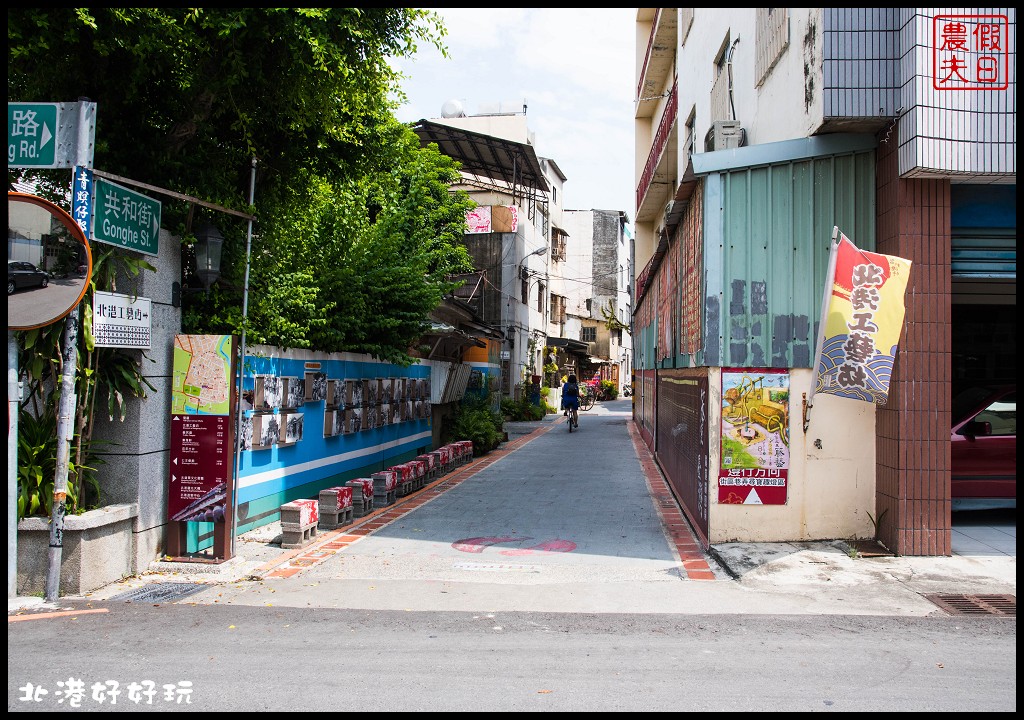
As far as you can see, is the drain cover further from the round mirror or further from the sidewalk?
the round mirror

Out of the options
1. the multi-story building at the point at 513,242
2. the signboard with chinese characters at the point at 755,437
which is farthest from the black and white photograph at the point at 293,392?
the multi-story building at the point at 513,242

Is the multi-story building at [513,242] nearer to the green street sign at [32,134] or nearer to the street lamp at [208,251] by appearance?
the street lamp at [208,251]

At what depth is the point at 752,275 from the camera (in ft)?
27.2

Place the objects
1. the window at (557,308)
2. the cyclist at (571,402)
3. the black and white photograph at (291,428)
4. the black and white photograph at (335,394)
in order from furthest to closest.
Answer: the window at (557,308) < the cyclist at (571,402) < the black and white photograph at (335,394) < the black and white photograph at (291,428)

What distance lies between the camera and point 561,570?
750 centimetres

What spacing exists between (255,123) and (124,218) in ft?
7.05

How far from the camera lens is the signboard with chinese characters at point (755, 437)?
8.16m

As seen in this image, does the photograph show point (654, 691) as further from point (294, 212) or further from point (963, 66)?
point (294, 212)

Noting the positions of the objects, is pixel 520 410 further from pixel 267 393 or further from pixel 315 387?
pixel 267 393

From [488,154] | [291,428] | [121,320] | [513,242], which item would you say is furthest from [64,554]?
[513,242]

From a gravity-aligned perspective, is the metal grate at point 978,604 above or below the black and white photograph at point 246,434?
below

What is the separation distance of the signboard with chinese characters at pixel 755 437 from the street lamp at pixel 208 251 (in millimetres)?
5596

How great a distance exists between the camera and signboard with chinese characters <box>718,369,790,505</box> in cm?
816

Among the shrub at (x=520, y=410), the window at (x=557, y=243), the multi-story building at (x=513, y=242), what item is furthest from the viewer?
the window at (x=557, y=243)
